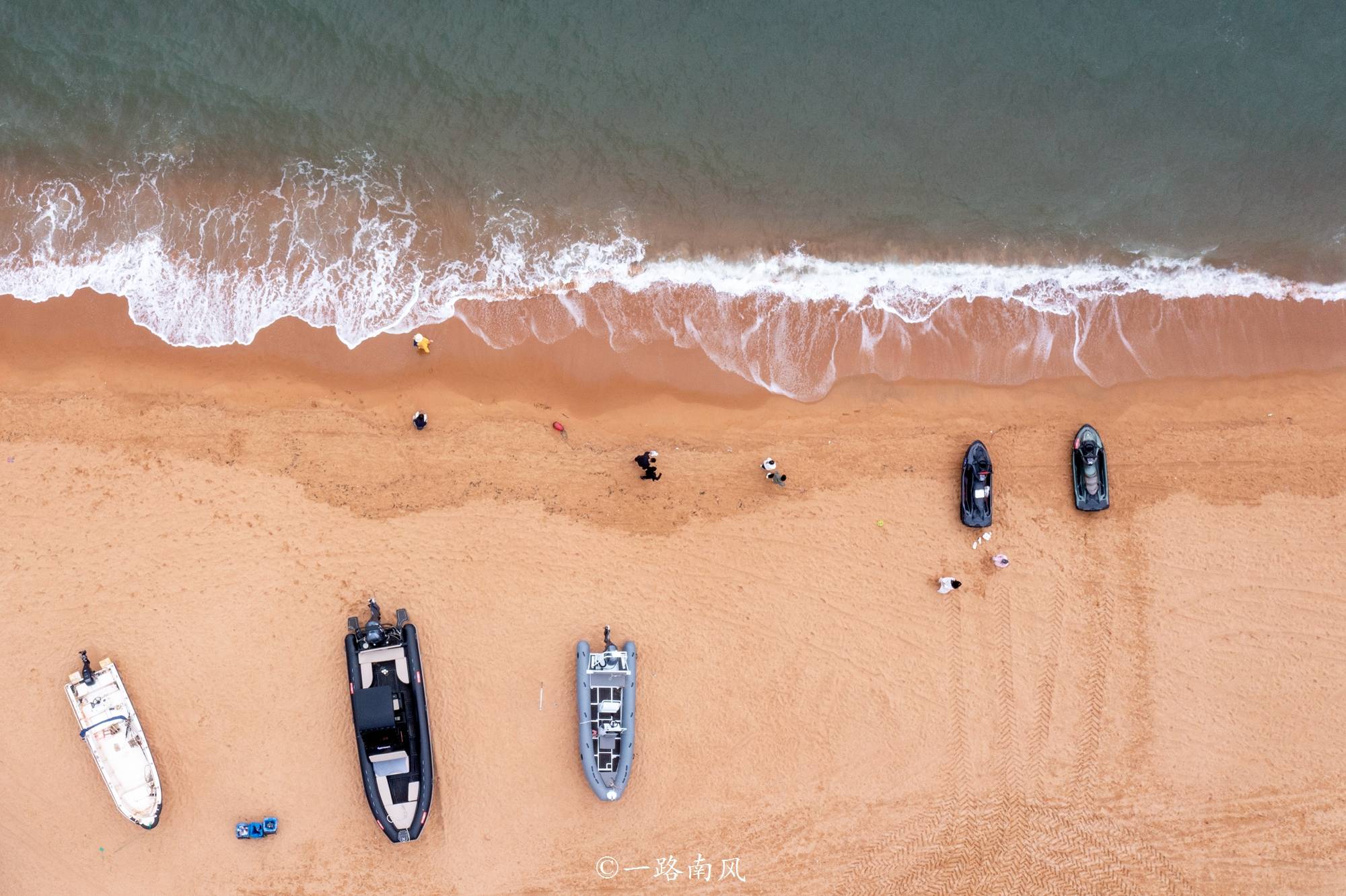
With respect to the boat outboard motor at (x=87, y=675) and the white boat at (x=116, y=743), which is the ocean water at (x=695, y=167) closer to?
the boat outboard motor at (x=87, y=675)

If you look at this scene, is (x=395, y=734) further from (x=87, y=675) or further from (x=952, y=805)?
(x=952, y=805)

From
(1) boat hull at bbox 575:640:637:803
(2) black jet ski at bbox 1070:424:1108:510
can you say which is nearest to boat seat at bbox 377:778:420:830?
(1) boat hull at bbox 575:640:637:803

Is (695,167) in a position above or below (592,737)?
above

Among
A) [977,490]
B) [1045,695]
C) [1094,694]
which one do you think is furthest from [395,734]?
[1094,694]

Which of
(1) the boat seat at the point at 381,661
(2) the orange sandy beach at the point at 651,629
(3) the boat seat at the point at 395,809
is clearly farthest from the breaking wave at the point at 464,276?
(3) the boat seat at the point at 395,809

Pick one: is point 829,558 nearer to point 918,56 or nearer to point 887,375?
point 887,375

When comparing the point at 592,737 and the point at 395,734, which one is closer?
the point at 395,734
